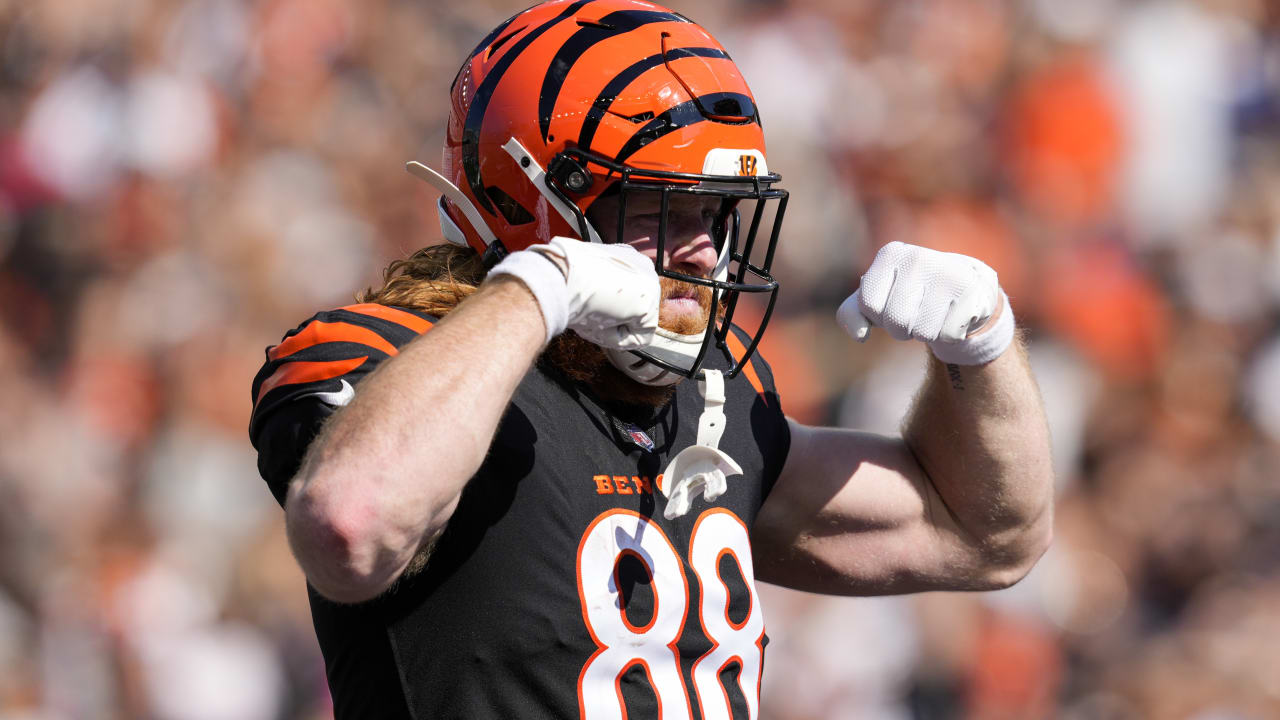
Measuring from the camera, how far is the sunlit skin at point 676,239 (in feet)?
7.03

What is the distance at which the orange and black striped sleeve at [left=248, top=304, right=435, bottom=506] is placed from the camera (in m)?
1.76

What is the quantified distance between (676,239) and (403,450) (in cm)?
74

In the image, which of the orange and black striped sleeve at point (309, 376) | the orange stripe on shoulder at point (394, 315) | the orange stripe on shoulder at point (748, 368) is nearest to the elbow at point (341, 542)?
the orange and black striped sleeve at point (309, 376)

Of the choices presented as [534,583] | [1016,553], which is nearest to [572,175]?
[534,583]

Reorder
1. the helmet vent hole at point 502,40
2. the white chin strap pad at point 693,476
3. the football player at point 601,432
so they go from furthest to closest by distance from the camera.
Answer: the helmet vent hole at point 502,40
the white chin strap pad at point 693,476
the football player at point 601,432

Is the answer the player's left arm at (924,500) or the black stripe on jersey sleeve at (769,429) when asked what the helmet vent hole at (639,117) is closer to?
the black stripe on jersey sleeve at (769,429)

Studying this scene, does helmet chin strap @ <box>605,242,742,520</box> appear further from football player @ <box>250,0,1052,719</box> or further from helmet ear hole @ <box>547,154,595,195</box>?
helmet ear hole @ <box>547,154,595,195</box>

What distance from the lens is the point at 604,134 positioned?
7.02 feet

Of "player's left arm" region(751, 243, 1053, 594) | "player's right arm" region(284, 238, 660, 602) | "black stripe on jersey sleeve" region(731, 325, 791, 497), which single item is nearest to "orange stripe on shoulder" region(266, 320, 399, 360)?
"player's right arm" region(284, 238, 660, 602)

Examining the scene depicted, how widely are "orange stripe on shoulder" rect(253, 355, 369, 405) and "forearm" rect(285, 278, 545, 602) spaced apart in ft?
0.44

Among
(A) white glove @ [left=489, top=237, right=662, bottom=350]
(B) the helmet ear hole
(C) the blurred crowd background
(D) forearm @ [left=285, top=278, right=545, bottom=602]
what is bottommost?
(C) the blurred crowd background

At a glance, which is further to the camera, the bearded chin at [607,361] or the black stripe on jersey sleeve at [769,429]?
the black stripe on jersey sleeve at [769,429]

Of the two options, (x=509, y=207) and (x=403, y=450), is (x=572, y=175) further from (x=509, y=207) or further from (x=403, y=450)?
(x=403, y=450)

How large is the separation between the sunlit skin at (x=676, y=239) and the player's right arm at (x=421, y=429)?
0.33 metres
